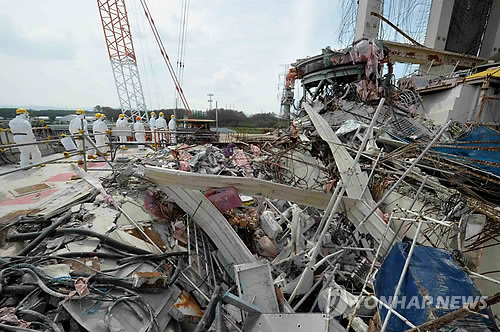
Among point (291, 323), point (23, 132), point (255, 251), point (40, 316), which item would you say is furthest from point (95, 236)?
point (23, 132)

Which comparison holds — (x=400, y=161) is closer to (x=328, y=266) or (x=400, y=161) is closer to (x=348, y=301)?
(x=328, y=266)

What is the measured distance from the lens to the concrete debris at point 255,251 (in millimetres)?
2215

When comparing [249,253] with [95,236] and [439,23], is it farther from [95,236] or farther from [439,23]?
[439,23]

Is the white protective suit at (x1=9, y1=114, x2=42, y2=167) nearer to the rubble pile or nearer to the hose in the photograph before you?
the rubble pile

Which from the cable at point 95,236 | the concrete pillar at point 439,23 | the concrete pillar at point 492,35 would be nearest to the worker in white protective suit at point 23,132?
the cable at point 95,236

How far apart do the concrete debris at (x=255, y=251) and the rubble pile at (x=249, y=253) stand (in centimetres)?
2

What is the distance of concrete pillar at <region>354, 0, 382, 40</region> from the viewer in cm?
1662

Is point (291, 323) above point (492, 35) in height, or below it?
below

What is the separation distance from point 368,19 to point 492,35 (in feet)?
39.9

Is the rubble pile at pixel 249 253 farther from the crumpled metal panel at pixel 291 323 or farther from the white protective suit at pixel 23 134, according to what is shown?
the white protective suit at pixel 23 134

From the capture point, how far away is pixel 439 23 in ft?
60.0

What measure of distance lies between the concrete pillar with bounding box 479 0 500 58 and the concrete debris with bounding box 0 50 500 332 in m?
23.6

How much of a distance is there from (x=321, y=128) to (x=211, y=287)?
5142 millimetres

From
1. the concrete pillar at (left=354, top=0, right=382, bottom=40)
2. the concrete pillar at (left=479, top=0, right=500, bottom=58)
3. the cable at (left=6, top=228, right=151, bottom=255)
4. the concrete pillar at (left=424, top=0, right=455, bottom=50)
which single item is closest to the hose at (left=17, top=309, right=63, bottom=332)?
the cable at (left=6, top=228, right=151, bottom=255)
